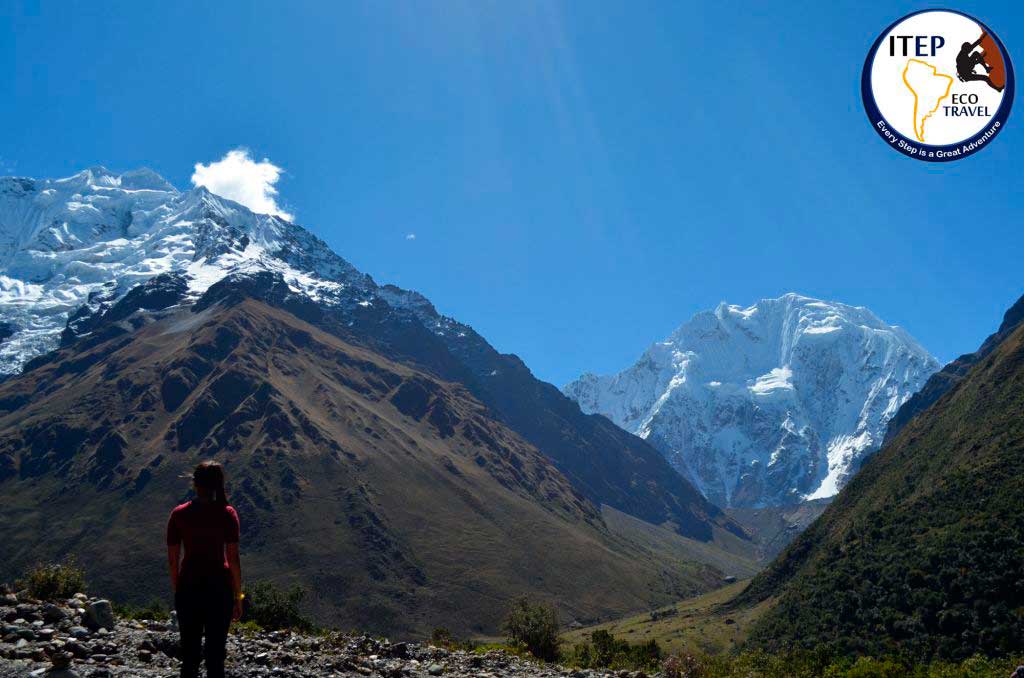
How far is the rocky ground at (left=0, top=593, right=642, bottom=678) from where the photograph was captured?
55.3ft

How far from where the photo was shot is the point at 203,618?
1386 cm

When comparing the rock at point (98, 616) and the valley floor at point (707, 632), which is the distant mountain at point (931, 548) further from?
the rock at point (98, 616)

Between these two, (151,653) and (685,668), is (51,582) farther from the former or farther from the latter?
(685,668)

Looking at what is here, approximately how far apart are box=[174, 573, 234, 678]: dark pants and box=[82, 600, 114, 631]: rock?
367 inches

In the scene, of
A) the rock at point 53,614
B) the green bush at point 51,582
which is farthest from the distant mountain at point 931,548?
the rock at point 53,614

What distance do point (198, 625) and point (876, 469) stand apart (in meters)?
189

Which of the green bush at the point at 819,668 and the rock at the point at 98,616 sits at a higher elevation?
the green bush at the point at 819,668

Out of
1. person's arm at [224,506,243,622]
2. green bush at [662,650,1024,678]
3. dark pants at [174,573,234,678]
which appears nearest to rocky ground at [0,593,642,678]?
green bush at [662,650,1024,678]

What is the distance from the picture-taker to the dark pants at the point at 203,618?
539 inches

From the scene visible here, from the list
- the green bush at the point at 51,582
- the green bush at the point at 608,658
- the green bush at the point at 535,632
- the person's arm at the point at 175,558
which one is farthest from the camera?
the green bush at the point at 535,632

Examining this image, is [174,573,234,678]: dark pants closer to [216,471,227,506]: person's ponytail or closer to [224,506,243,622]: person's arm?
[224,506,243,622]: person's arm

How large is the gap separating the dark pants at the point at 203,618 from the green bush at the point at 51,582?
45.3ft

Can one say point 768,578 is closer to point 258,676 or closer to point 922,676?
point 922,676

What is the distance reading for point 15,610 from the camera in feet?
66.4
